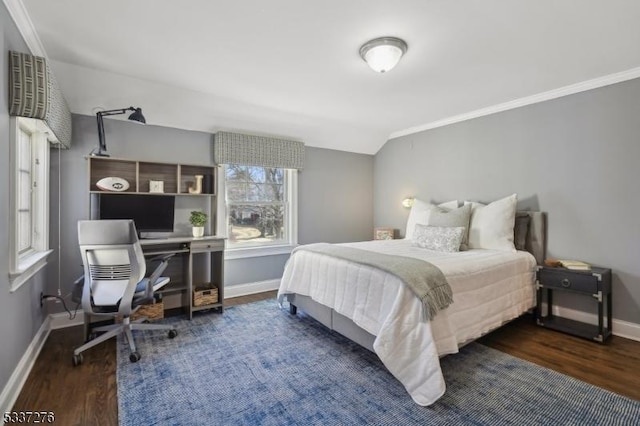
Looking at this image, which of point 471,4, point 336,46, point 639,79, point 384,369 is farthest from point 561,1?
point 384,369

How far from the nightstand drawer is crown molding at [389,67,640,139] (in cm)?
180

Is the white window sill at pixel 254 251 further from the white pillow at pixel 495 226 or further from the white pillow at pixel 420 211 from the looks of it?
the white pillow at pixel 495 226

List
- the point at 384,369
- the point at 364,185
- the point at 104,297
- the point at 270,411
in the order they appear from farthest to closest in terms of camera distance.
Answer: the point at 364,185 → the point at 104,297 → the point at 384,369 → the point at 270,411

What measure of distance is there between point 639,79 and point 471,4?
2.14 metres

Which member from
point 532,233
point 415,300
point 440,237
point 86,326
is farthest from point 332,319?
point 532,233

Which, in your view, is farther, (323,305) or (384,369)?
(323,305)

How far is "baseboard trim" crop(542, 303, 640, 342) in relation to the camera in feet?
9.22

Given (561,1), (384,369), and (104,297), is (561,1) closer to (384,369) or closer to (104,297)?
(384,369)

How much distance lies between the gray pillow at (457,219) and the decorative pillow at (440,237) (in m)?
0.08

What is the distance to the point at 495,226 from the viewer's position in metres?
3.35

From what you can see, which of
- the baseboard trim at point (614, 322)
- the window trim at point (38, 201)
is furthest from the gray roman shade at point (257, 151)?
the baseboard trim at point (614, 322)

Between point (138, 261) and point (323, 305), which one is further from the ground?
point (138, 261)

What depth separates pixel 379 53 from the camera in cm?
230

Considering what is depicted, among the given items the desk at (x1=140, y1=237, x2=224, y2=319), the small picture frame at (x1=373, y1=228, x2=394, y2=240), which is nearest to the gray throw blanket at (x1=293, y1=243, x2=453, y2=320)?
the desk at (x1=140, y1=237, x2=224, y2=319)
